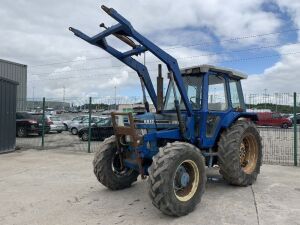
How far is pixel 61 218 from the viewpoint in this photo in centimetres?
644

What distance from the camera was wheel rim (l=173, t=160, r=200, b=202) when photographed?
21.6 ft

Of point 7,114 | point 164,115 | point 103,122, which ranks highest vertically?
point 164,115

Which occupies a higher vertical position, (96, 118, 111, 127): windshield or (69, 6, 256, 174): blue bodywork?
(69, 6, 256, 174): blue bodywork

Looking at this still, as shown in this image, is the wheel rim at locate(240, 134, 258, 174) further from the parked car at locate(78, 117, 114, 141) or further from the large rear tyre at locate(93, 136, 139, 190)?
the parked car at locate(78, 117, 114, 141)

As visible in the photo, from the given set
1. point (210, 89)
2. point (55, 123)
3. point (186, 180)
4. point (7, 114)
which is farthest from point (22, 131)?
point (186, 180)

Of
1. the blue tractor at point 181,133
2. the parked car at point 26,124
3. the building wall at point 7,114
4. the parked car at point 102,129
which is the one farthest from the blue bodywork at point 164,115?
the parked car at point 26,124

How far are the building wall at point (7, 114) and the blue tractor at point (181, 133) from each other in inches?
344

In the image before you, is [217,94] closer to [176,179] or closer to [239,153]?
[239,153]

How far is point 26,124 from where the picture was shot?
23.5m

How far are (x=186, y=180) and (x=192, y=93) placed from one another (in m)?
2.12

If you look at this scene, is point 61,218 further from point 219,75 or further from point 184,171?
point 219,75

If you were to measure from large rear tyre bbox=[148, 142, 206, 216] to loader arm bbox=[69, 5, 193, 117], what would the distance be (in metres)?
1.30

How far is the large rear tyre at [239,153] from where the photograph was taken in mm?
7863

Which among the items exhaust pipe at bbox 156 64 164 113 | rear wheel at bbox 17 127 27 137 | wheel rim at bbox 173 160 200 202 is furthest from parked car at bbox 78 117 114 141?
wheel rim at bbox 173 160 200 202
